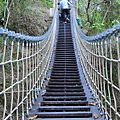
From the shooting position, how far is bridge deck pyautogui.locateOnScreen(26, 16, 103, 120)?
7.42 ft

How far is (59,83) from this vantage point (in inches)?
133

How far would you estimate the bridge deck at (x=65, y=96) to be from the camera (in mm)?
2262

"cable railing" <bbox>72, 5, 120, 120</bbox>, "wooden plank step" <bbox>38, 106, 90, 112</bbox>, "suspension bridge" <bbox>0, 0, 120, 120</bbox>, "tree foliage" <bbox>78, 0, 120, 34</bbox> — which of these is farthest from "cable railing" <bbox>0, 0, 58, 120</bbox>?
"tree foliage" <bbox>78, 0, 120, 34</bbox>

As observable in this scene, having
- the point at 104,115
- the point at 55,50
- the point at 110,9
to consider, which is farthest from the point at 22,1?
the point at 104,115

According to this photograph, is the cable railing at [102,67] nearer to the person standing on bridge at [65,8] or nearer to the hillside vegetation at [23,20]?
the hillside vegetation at [23,20]

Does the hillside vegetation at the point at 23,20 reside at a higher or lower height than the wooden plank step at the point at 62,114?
higher

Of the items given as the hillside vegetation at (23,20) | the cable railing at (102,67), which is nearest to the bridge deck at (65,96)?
the cable railing at (102,67)

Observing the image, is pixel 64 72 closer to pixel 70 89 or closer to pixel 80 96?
pixel 70 89

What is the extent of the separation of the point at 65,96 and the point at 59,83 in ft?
1.75

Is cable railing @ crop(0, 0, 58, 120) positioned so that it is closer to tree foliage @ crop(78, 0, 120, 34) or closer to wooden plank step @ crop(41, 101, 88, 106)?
wooden plank step @ crop(41, 101, 88, 106)

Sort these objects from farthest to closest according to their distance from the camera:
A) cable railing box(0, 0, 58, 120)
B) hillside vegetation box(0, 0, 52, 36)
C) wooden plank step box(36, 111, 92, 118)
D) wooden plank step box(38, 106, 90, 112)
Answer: hillside vegetation box(0, 0, 52, 36) → wooden plank step box(38, 106, 90, 112) → wooden plank step box(36, 111, 92, 118) → cable railing box(0, 0, 58, 120)

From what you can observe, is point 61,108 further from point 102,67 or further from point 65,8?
point 65,8

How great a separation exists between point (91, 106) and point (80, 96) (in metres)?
0.38

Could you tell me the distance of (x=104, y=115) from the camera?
2.17m
